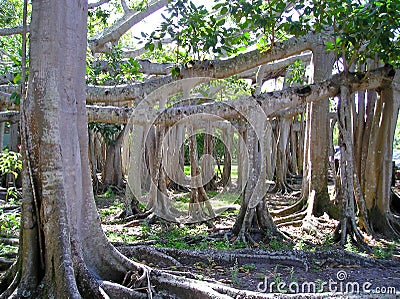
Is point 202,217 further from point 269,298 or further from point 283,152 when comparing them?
point 283,152

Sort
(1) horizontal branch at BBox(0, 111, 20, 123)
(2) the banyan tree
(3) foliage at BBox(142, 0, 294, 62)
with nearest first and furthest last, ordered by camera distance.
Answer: (2) the banyan tree < (3) foliage at BBox(142, 0, 294, 62) < (1) horizontal branch at BBox(0, 111, 20, 123)

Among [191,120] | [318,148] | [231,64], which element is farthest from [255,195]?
[318,148]

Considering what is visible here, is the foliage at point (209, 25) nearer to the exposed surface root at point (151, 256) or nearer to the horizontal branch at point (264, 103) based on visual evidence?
the horizontal branch at point (264, 103)

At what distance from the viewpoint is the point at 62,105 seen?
288cm

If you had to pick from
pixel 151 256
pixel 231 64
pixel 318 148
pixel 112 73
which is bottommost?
pixel 151 256

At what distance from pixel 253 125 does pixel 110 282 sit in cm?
317

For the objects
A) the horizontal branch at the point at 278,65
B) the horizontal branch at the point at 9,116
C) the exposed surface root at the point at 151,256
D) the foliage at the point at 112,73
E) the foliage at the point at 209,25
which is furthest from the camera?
the horizontal branch at the point at 278,65

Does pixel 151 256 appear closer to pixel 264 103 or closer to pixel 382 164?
pixel 264 103

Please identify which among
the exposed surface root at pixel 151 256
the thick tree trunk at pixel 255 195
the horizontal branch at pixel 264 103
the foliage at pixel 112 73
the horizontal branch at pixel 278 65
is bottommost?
the exposed surface root at pixel 151 256

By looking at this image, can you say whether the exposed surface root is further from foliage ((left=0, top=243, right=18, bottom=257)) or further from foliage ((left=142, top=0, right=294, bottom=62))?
foliage ((left=142, top=0, right=294, bottom=62))

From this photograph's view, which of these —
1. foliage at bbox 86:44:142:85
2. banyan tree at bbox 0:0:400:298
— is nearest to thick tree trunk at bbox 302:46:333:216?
banyan tree at bbox 0:0:400:298

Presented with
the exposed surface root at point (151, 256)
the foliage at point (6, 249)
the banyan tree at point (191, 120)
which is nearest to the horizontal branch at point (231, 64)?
the banyan tree at point (191, 120)

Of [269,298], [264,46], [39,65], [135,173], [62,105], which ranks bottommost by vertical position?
[269,298]

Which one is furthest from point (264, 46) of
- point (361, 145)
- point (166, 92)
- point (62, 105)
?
point (62, 105)
